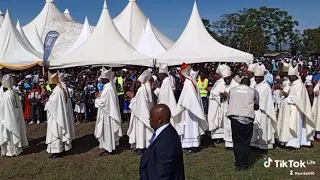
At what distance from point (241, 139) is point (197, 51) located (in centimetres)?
849

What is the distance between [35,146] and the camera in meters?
11.0

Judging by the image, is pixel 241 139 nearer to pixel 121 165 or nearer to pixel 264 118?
pixel 264 118

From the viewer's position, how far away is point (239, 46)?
58562 mm

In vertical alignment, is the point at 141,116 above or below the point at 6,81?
below

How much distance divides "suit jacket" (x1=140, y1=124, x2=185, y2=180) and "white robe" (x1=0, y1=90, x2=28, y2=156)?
659 centimetres

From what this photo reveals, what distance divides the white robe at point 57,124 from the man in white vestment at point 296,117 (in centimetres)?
522

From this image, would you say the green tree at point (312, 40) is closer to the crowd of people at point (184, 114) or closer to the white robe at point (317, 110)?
the white robe at point (317, 110)

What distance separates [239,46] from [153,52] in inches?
1686

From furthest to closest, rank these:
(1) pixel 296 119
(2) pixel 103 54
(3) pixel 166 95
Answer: (2) pixel 103 54
(3) pixel 166 95
(1) pixel 296 119

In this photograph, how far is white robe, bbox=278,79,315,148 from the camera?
955 centimetres

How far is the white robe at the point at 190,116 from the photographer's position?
31.0 ft

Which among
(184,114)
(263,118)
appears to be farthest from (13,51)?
(263,118)

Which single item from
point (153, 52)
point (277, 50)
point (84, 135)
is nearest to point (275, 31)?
point (277, 50)

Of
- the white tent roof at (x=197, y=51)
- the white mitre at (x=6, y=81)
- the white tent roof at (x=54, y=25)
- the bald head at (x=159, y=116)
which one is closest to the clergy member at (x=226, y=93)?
the white mitre at (x=6, y=81)
